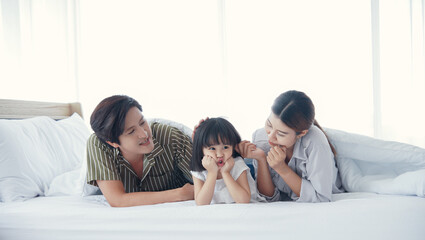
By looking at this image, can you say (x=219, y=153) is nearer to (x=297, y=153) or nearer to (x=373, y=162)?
(x=297, y=153)

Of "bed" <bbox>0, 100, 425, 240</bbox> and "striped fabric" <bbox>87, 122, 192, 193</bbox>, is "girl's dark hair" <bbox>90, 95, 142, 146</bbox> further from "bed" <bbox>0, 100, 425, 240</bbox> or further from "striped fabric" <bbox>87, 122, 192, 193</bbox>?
"bed" <bbox>0, 100, 425, 240</bbox>

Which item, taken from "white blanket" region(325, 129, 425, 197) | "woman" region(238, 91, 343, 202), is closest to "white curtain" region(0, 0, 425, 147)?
"white blanket" region(325, 129, 425, 197)

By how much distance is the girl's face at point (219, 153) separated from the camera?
1.17 m

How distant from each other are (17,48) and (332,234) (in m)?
2.63

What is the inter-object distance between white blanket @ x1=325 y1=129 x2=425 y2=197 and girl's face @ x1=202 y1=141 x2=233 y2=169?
18.7 inches

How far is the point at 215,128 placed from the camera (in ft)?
3.90

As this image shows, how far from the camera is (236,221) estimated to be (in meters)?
1.01

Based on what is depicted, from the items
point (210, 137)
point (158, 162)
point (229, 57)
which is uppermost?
point (229, 57)

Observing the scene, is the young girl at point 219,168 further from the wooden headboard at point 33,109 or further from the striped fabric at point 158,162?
the wooden headboard at point 33,109

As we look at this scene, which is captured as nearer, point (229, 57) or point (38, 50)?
point (38, 50)

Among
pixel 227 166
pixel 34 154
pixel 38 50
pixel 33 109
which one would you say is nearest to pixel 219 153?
pixel 227 166

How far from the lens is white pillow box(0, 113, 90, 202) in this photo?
1.42 metres

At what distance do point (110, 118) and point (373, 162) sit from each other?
1100 millimetres

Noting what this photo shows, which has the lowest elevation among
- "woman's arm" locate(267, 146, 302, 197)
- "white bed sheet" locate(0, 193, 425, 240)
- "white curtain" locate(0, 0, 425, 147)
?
"white bed sheet" locate(0, 193, 425, 240)
